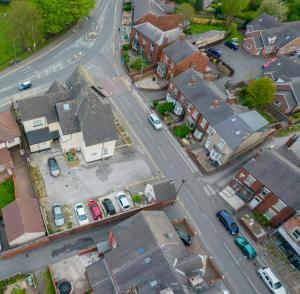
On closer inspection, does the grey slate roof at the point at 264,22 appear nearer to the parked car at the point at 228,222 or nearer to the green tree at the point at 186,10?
the green tree at the point at 186,10

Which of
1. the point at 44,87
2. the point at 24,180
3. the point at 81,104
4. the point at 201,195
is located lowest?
the point at 201,195

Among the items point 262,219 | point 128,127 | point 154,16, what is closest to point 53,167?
point 128,127

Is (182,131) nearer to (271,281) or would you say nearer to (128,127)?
(128,127)

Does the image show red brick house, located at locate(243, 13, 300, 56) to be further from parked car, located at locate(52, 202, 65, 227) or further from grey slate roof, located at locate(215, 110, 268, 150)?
parked car, located at locate(52, 202, 65, 227)

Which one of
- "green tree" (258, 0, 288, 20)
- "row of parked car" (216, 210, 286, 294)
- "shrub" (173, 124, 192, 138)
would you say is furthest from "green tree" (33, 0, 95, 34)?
"row of parked car" (216, 210, 286, 294)

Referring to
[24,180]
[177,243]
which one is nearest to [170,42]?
[24,180]

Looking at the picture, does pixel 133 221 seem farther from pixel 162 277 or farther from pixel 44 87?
pixel 44 87

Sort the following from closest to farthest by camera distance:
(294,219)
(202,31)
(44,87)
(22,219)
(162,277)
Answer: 1. (162,277)
2. (22,219)
3. (294,219)
4. (44,87)
5. (202,31)
